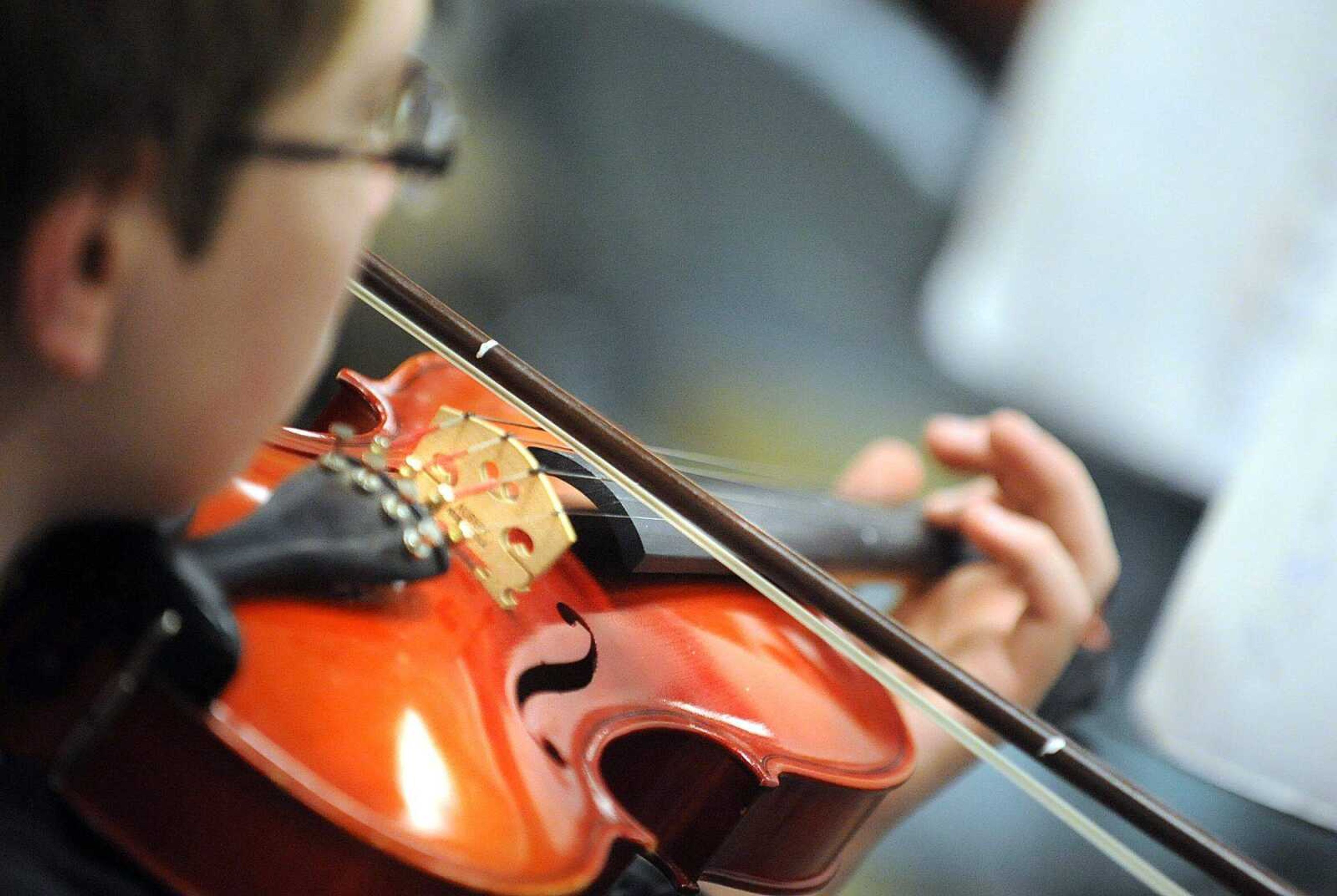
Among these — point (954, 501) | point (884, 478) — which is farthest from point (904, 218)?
point (954, 501)

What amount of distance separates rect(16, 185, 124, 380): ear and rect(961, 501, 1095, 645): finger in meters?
0.45

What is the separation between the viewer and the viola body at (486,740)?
30cm

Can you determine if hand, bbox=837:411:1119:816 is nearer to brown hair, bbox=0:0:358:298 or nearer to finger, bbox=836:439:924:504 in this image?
finger, bbox=836:439:924:504

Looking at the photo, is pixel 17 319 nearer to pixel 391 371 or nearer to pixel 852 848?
pixel 391 371

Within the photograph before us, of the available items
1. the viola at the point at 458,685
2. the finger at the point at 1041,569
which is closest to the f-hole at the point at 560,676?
the viola at the point at 458,685

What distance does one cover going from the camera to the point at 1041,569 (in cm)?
61

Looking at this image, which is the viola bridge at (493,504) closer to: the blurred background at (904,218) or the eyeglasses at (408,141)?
the eyeglasses at (408,141)

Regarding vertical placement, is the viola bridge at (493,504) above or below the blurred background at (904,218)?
below

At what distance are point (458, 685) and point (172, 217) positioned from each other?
0.16m

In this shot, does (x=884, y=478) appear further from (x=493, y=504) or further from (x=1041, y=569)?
(x=493, y=504)

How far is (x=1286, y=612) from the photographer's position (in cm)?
82

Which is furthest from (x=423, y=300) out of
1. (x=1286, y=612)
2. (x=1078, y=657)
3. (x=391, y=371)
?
(x=1286, y=612)

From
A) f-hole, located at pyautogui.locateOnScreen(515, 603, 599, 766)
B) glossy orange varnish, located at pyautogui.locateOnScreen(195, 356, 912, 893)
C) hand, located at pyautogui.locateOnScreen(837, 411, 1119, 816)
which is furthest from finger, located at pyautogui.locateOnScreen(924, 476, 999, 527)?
f-hole, located at pyautogui.locateOnScreen(515, 603, 599, 766)

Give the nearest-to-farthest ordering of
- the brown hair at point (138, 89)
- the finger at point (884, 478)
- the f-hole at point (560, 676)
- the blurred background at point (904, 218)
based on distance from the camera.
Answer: the brown hair at point (138, 89)
the f-hole at point (560, 676)
the finger at point (884, 478)
the blurred background at point (904, 218)
